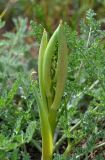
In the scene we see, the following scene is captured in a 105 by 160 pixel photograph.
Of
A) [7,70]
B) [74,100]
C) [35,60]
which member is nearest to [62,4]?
[35,60]

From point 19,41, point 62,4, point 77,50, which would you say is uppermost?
point 62,4

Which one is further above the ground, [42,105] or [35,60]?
[35,60]

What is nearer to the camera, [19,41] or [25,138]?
[25,138]

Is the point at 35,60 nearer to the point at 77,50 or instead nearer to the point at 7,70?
the point at 7,70

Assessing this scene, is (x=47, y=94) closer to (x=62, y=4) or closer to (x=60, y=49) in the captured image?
(x=60, y=49)

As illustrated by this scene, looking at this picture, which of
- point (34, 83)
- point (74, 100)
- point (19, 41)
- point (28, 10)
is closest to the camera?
point (34, 83)

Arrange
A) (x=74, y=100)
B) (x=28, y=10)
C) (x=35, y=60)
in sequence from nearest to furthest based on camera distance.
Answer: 1. (x=74, y=100)
2. (x=35, y=60)
3. (x=28, y=10)

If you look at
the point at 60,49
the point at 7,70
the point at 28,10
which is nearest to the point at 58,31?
the point at 60,49
